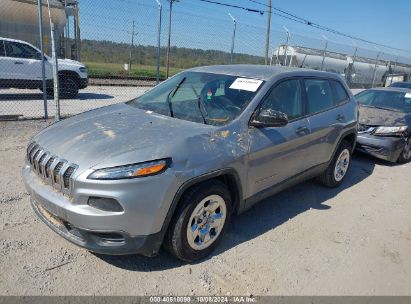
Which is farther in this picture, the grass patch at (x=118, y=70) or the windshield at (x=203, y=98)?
the grass patch at (x=118, y=70)

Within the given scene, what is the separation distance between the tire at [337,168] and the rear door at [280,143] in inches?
38.5

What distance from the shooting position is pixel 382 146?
20.8 ft

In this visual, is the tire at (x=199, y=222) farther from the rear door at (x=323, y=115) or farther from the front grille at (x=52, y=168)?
the rear door at (x=323, y=115)

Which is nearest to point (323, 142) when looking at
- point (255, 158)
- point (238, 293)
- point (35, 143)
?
point (255, 158)

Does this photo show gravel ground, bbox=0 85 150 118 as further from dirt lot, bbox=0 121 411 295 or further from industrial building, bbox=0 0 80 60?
dirt lot, bbox=0 121 411 295

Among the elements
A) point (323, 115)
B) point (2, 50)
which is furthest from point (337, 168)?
point (2, 50)

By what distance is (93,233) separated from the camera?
2.56 meters

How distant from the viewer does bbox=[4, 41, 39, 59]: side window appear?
1088 centimetres

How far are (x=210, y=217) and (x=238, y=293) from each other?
0.67m

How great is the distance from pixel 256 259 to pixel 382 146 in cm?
435

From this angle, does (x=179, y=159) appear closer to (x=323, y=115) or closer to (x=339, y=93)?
(x=323, y=115)

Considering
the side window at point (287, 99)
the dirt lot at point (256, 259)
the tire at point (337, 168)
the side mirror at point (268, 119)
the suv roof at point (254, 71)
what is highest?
the suv roof at point (254, 71)

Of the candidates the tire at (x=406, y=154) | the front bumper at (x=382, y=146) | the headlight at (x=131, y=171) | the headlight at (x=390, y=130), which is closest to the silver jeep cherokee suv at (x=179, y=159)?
the headlight at (x=131, y=171)

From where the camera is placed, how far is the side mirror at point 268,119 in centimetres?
326
